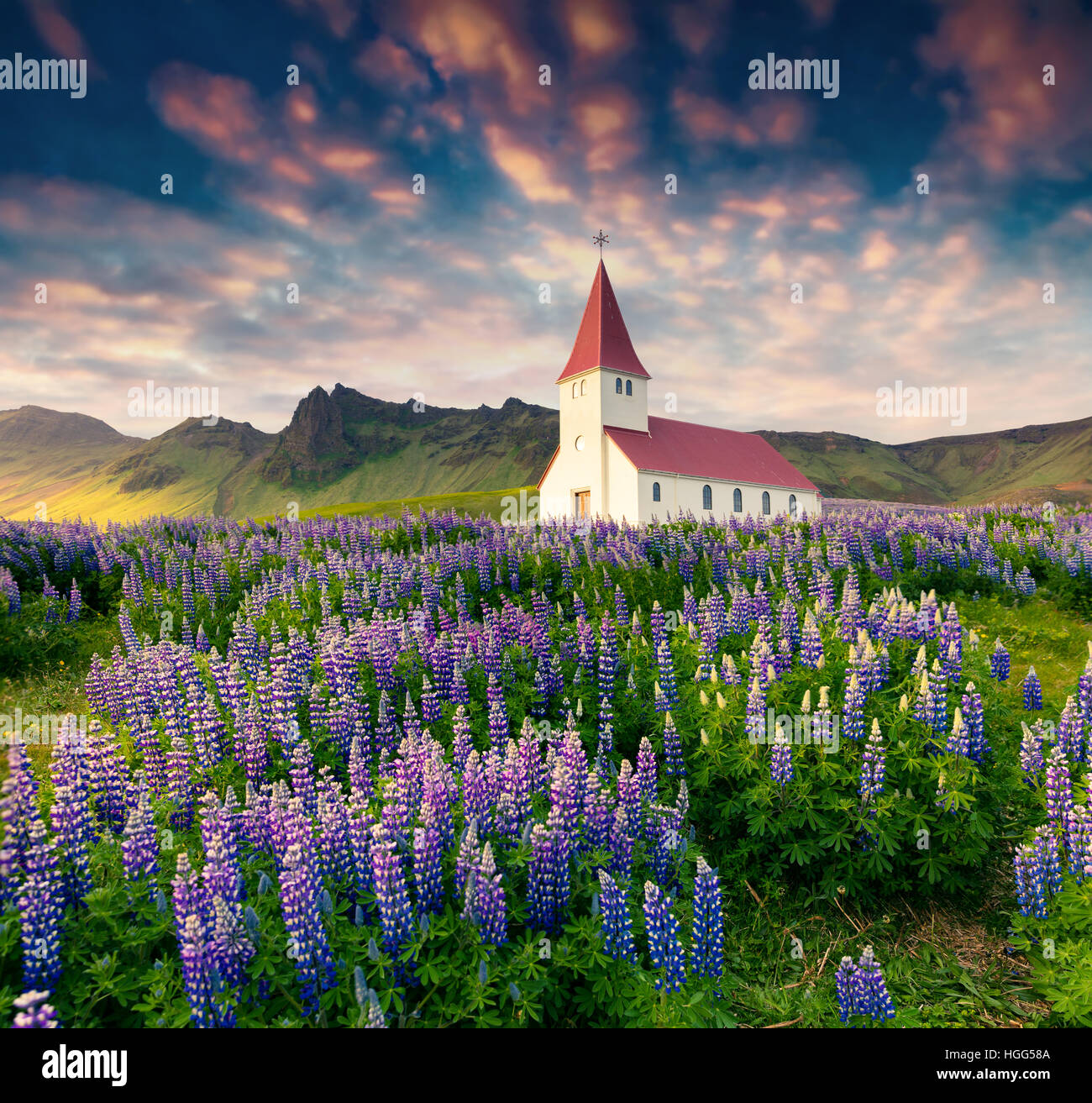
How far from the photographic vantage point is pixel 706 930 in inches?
159

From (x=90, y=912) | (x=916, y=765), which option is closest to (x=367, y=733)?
(x=90, y=912)

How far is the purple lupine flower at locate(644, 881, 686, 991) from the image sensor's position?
367cm

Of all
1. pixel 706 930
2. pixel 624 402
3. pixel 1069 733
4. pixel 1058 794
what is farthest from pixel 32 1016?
pixel 624 402

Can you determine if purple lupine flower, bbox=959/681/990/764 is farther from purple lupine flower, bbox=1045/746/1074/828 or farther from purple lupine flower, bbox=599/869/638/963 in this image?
purple lupine flower, bbox=599/869/638/963

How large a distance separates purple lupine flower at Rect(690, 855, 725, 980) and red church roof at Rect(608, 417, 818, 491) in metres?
44.8

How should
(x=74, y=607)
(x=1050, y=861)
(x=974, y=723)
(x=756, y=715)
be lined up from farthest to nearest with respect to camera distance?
(x=74, y=607)
(x=756, y=715)
(x=974, y=723)
(x=1050, y=861)

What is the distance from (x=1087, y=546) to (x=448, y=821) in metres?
14.9

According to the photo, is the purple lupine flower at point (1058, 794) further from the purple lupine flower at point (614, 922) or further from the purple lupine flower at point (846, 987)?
the purple lupine flower at point (614, 922)

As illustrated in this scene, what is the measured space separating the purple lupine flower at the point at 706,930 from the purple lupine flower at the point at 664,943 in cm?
21

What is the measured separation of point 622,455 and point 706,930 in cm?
4585

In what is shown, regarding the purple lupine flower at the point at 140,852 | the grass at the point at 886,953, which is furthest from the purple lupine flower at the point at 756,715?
the purple lupine flower at the point at 140,852

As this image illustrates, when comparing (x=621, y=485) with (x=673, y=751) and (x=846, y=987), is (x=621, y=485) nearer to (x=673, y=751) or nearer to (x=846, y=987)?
(x=673, y=751)

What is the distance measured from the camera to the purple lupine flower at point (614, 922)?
3.72m

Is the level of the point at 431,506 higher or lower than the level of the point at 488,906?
higher
